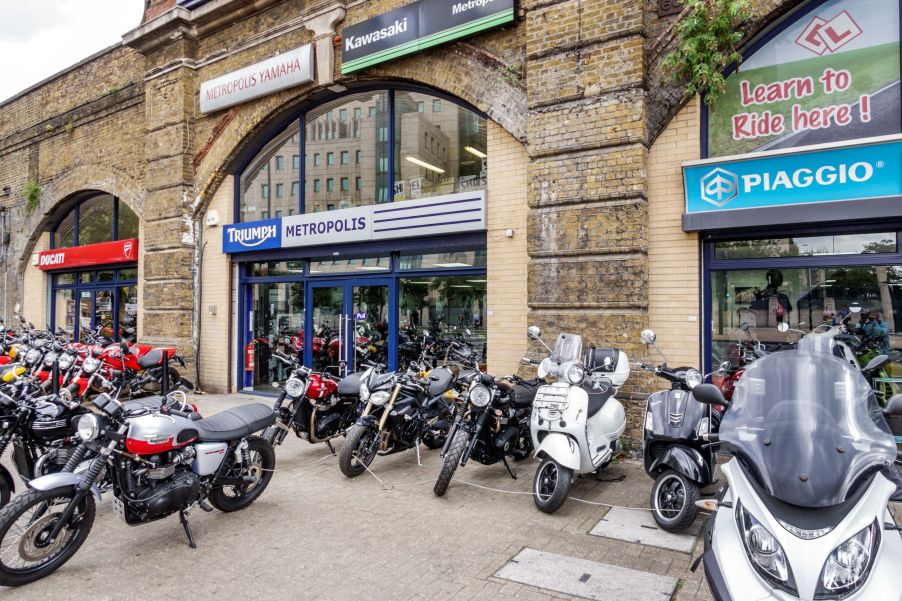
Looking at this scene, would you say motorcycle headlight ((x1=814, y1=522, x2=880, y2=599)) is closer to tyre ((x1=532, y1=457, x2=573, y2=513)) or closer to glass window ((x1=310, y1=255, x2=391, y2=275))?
tyre ((x1=532, y1=457, x2=573, y2=513))

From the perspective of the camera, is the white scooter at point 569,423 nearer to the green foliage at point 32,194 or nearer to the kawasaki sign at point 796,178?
the kawasaki sign at point 796,178

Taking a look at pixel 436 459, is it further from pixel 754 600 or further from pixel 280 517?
pixel 754 600

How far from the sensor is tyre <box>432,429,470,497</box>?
5.11 meters

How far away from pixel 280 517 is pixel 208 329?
7.06 metres

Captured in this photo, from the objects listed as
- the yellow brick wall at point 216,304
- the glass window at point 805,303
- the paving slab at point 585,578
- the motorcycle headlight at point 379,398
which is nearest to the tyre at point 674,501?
the paving slab at point 585,578

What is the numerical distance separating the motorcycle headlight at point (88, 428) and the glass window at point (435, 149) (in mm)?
5585

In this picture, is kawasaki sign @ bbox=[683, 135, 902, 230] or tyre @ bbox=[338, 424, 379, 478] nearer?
kawasaki sign @ bbox=[683, 135, 902, 230]

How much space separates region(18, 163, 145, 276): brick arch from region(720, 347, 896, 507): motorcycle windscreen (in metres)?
12.1

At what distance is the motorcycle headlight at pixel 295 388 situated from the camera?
6.19 m

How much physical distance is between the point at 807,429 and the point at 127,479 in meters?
3.98

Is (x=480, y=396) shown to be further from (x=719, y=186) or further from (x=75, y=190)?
(x=75, y=190)

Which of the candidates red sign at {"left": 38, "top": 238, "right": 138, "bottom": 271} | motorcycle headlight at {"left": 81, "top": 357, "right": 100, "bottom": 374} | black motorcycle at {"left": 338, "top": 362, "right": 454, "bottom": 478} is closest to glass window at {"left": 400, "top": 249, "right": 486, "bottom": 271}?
black motorcycle at {"left": 338, "top": 362, "right": 454, "bottom": 478}

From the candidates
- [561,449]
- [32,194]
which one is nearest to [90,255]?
[32,194]

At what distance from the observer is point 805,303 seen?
6.00 m
